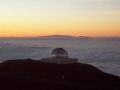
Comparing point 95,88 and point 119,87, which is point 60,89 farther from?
point 119,87

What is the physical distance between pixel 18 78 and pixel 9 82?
387 mm

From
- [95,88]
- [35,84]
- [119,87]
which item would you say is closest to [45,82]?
[35,84]

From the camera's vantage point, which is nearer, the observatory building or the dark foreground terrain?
the dark foreground terrain

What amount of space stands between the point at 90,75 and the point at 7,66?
372 cm

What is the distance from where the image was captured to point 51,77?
17.4 m

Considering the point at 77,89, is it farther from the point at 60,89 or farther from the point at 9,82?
the point at 9,82

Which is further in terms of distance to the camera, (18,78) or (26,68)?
(26,68)

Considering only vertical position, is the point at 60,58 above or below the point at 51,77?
below

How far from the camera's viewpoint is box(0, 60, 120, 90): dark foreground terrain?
15930 millimetres

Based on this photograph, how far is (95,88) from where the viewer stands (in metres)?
15.8

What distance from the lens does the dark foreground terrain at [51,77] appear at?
1593 centimetres

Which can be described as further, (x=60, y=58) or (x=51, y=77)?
(x=60, y=58)

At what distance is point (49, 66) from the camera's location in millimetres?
18578

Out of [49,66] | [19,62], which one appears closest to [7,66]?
[19,62]
